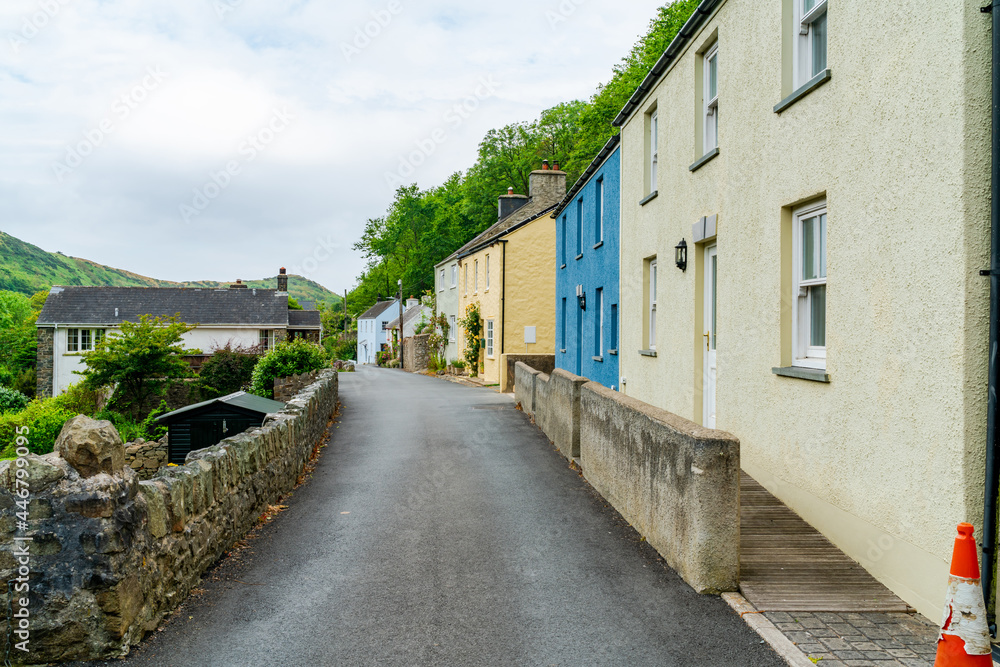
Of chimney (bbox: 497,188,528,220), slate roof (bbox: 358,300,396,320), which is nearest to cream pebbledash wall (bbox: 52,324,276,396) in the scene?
chimney (bbox: 497,188,528,220)

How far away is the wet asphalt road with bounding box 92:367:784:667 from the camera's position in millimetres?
4449

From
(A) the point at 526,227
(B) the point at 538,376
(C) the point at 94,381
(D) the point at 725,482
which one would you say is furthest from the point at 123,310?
(D) the point at 725,482

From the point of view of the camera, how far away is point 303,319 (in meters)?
52.3

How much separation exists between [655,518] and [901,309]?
264 centimetres

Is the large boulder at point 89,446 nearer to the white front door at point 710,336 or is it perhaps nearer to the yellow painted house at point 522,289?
the white front door at point 710,336

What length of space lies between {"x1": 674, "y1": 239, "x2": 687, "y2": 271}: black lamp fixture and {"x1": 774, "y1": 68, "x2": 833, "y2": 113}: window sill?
3011mm

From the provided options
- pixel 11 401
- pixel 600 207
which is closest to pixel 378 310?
pixel 11 401

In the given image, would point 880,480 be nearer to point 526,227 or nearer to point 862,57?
point 862,57

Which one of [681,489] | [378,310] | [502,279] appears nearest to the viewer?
[681,489]

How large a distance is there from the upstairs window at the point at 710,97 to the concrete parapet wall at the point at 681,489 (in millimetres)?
3791

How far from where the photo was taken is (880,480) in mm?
5297

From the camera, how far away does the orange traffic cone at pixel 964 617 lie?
3.68 metres

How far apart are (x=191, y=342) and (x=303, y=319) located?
8.56 meters

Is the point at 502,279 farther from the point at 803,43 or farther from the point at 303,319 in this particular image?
the point at 303,319
